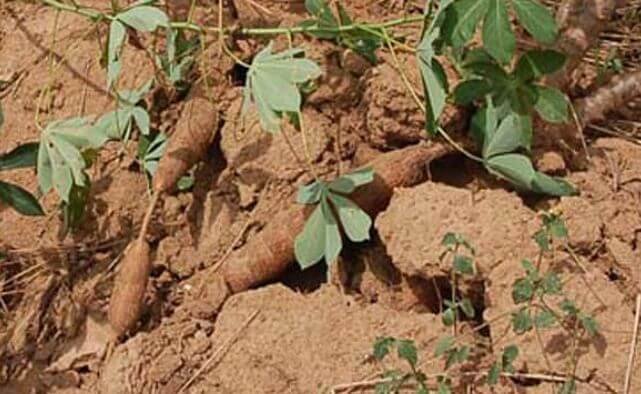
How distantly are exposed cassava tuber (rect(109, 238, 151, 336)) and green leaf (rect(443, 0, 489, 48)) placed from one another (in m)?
0.66

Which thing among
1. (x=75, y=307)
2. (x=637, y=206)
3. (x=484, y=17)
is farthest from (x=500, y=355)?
(x=75, y=307)

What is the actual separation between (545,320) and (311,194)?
423mm

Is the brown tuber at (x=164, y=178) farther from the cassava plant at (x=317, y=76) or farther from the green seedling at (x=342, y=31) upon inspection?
the green seedling at (x=342, y=31)

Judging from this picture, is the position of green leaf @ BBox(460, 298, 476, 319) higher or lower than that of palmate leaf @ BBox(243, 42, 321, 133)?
lower

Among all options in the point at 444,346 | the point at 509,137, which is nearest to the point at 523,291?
the point at 444,346

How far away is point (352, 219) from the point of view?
1.91m

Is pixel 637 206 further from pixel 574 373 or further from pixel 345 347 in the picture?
pixel 345 347

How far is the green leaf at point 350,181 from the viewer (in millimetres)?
1940

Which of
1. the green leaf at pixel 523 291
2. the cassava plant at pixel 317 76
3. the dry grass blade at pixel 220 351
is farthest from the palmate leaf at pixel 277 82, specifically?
the green leaf at pixel 523 291

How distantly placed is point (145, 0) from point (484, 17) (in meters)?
0.57

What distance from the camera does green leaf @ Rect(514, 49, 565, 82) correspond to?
1.90 meters

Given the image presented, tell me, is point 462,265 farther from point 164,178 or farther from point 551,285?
point 164,178

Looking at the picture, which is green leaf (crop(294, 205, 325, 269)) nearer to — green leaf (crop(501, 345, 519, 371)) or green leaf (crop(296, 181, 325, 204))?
green leaf (crop(296, 181, 325, 204))

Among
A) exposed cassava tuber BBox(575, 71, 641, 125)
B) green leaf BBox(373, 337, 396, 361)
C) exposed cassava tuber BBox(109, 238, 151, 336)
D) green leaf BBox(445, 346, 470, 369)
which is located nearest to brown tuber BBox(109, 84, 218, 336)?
exposed cassava tuber BBox(109, 238, 151, 336)
